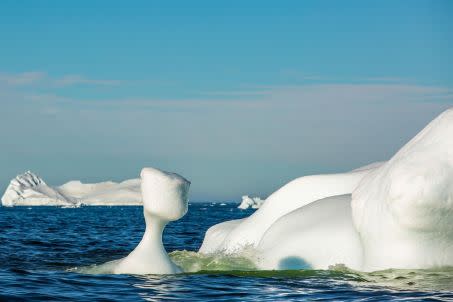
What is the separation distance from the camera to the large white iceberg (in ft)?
40.3

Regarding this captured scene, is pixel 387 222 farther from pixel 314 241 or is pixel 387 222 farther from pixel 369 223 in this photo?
pixel 314 241

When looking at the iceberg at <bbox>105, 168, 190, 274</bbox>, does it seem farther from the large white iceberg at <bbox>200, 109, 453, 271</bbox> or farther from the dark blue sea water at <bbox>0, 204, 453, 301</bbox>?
the large white iceberg at <bbox>200, 109, 453, 271</bbox>

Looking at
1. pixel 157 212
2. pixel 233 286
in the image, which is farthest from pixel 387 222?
pixel 157 212

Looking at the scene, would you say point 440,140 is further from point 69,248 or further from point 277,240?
point 69,248

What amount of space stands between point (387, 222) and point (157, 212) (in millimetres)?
4163

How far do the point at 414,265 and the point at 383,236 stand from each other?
0.75m

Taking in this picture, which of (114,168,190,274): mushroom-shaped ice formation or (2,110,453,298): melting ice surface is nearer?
(2,110,453,298): melting ice surface

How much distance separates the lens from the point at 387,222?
12.9 metres

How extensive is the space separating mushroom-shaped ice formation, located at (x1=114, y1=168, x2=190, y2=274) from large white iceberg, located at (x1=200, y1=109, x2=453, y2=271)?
291 cm

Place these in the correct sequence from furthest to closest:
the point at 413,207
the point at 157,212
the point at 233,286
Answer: the point at 157,212
the point at 413,207
the point at 233,286

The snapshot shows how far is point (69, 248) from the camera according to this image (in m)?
23.8

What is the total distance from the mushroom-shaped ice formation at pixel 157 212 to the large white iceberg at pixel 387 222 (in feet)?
9.55

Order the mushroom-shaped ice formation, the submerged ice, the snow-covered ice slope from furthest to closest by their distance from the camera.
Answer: the mushroom-shaped ice formation, the submerged ice, the snow-covered ice slope

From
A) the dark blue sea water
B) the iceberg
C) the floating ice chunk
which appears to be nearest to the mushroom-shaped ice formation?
the iceberg
